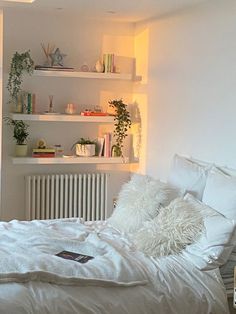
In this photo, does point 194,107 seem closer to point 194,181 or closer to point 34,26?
point 194,181

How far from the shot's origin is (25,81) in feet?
17.4

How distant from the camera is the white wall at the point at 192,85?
4.02 metres

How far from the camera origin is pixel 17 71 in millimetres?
5121

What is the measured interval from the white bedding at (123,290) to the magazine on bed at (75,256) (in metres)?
0.07

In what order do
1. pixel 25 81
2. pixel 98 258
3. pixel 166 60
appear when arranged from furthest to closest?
pixel 25 81 < pixel 166 60 < pixel 98 258

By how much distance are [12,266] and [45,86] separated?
278 cm

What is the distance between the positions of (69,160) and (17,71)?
999mm

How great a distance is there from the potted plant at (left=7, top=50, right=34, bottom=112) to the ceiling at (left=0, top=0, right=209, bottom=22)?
46 cm

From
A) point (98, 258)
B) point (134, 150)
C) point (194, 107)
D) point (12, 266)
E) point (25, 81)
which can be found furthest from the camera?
point (134, 150)

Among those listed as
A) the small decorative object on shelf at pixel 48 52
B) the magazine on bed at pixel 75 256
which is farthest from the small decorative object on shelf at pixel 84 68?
the magazine on bed at pixel 75 256

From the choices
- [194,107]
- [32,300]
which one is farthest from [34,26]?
[32,300]

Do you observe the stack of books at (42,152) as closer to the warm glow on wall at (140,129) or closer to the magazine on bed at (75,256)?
the warm glow on wall at (140,129)

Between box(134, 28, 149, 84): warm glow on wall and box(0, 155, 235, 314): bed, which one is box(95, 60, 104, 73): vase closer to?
box(134, 28, 149, 84): warm glow on wall

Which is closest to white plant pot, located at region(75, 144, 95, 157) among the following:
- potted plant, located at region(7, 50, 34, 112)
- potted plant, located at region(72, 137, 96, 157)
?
potted plant, located at region(72, 137, 96, 157)
